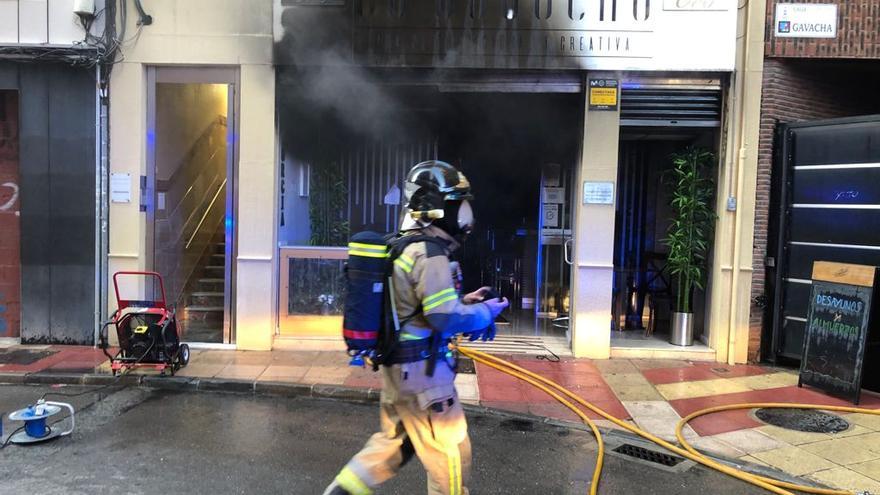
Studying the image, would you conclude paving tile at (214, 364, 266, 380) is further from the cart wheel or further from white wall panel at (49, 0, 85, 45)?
white wall panel at (49, 0, 85, 45)

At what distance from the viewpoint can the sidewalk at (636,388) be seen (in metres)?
4.62

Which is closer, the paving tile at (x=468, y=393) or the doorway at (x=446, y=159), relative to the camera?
the paving tile at (x=468, y=393)

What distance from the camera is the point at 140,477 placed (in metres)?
4.07

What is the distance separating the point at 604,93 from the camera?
23.6 ft

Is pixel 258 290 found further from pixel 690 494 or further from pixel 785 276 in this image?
pixel 785 276

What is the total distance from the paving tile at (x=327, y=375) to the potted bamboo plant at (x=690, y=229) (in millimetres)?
4285

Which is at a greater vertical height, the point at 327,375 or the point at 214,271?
the point at 214,271

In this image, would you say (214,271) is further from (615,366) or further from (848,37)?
(848,37)

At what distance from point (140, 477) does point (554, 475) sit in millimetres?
2888

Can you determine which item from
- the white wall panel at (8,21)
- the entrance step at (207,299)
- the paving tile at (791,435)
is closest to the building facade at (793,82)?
the paving tile at (791,435)

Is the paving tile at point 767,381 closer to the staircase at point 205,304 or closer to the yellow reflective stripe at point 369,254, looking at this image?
the yellow reflective stripe at point 369,254

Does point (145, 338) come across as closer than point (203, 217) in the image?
Yes

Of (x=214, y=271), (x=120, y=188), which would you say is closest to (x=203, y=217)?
(x=214, y=271)

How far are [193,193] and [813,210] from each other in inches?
322
